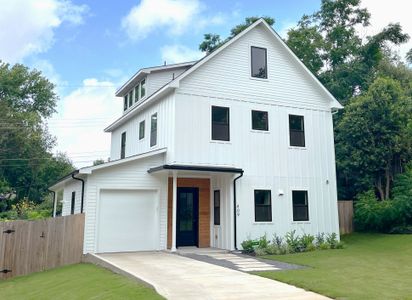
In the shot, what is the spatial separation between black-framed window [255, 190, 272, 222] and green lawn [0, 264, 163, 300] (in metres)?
6.64

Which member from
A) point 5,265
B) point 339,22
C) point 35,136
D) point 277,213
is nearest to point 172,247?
point 277,213

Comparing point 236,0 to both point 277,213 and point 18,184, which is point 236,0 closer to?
point 277,213

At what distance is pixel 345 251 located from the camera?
559 inches

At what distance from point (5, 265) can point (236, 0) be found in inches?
545

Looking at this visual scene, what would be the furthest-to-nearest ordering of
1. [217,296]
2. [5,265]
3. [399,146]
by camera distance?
[399,146] < [5,265] < [217,296]

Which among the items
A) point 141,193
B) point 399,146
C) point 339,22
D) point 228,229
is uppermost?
point 339,22

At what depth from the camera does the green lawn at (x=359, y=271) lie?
7.24m

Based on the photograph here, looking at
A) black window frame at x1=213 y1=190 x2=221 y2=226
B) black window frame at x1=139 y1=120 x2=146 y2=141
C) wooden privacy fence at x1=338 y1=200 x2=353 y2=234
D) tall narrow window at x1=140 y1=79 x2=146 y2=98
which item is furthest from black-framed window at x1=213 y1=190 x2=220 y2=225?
wooden privacy fence at x1=338 y1=200 x2=353 y2=234

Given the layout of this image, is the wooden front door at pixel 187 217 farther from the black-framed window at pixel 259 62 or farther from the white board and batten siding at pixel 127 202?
the black-framed window at pixel 259 62

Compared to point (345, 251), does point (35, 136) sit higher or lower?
higher

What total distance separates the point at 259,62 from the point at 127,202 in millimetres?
8020

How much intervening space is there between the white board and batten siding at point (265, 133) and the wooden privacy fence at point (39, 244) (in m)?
4.39

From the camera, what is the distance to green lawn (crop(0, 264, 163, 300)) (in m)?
7.52

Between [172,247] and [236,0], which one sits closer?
[172,247]
